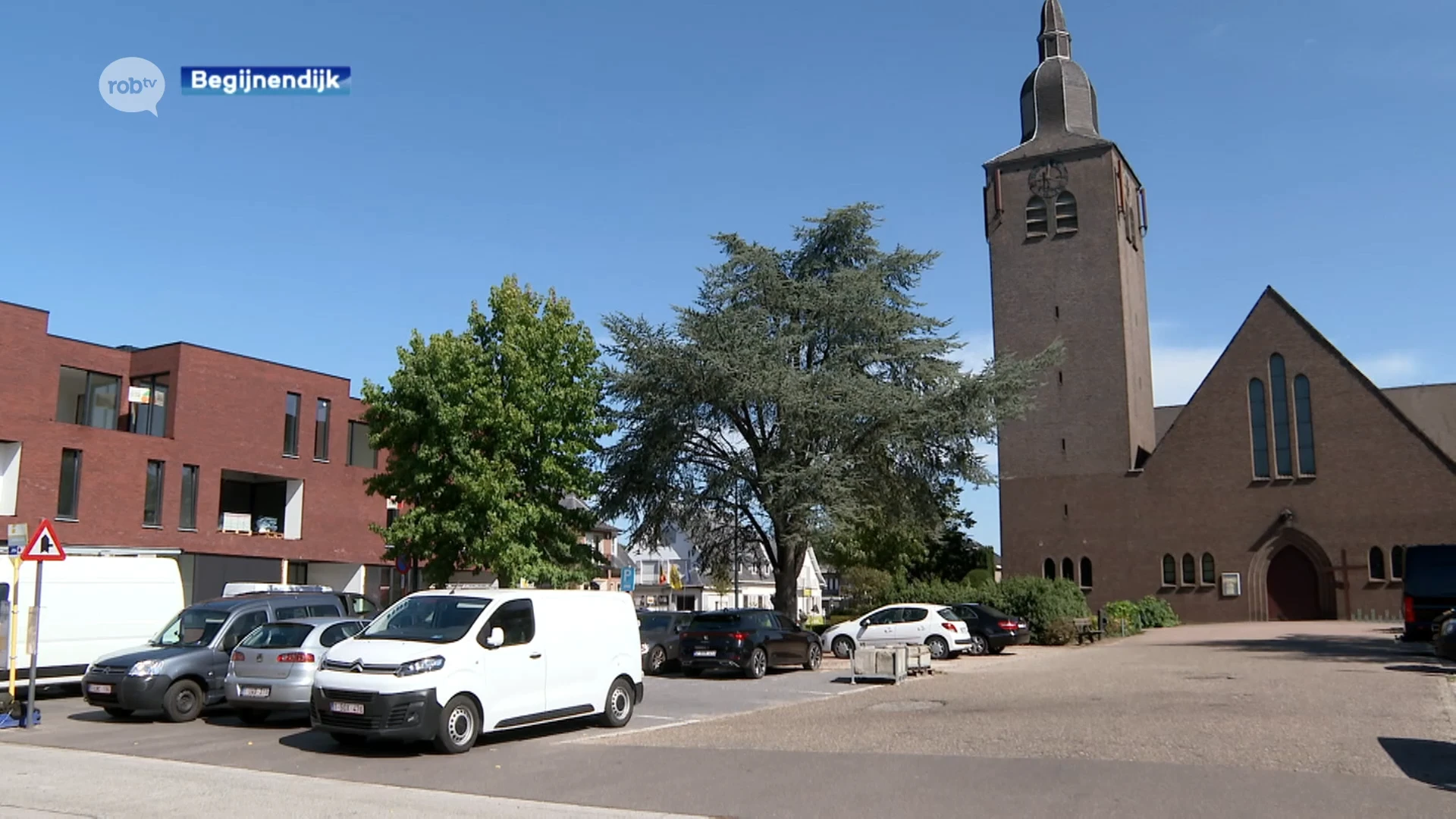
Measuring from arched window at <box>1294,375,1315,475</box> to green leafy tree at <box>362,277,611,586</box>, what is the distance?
99.9ft

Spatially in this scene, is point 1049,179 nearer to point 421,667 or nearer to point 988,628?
point 988,628

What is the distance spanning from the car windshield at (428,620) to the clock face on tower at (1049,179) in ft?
139

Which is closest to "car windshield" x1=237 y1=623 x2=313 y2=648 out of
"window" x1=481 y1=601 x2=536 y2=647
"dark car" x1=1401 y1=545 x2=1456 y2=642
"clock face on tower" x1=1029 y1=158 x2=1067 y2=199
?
"window" x1=481 y1=601 x2=536 y2=647

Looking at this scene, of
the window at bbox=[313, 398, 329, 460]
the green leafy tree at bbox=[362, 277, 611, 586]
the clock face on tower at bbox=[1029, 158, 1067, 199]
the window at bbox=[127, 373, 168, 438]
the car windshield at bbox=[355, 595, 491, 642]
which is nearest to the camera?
the car windshield at bbox=[355, 595, 491, 642]

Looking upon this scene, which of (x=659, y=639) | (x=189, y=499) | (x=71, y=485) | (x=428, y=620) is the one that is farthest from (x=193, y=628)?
(x=189, y=499)

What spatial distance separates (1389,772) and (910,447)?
2178cm

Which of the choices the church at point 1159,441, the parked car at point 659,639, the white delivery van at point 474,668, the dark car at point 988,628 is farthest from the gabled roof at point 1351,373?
the white delivery van at point 474,668

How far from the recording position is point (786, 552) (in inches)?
1289

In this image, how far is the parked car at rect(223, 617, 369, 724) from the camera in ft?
50.6

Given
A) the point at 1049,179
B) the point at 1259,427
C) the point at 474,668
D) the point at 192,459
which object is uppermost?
the point at 1049,179

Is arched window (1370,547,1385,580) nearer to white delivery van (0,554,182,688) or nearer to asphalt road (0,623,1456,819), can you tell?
asphalt road (0,623,1456,819)

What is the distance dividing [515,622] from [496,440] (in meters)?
14.9

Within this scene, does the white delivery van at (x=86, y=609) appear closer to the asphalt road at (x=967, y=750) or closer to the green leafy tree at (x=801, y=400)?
the asphalt road at (x=967, y=750)

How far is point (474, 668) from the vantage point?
1321 cm
